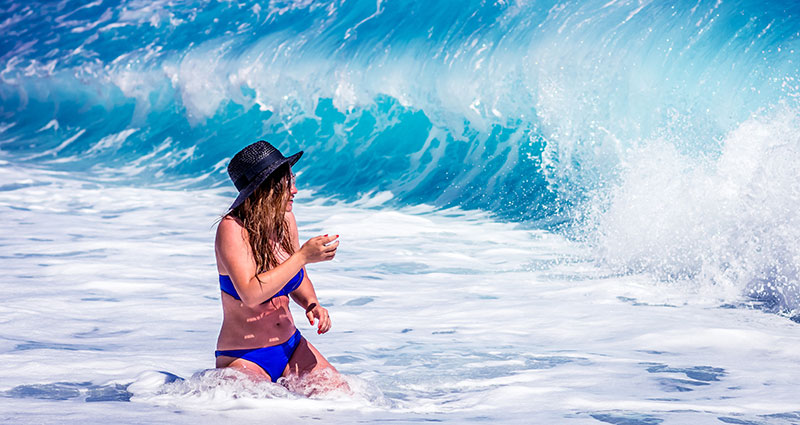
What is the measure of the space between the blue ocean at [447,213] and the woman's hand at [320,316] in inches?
11.0

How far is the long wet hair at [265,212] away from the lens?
10.3 feet

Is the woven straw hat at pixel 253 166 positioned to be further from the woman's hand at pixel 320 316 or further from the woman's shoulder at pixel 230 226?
the woman's hand at pixel 320 316

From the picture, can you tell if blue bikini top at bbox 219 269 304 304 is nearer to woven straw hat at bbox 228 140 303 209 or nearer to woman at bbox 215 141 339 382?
woman at bbox 215 141 339 382

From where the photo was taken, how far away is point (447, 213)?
1019 cm

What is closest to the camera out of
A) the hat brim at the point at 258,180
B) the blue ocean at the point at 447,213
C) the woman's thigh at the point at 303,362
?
the hat brim at the point at 258,180

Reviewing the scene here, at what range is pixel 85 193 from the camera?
12.0 m

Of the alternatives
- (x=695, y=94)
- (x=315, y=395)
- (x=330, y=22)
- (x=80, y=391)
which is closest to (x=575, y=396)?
(x=315, y=395)

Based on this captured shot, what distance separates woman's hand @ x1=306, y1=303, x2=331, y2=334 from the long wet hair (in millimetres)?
244

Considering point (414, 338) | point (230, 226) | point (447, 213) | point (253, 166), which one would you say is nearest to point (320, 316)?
point (230, 226)

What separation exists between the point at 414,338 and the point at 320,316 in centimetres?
158

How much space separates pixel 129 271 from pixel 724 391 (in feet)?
14.7

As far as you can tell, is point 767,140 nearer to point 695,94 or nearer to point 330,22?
point 695,94

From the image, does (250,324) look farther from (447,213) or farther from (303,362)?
(447,213)

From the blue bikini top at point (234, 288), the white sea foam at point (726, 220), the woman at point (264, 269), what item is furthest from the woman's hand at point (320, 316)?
the white sea foam at point (726, 220)
